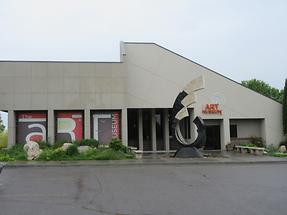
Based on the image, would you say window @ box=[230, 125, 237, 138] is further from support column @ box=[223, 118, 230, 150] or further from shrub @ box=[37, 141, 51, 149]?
shrub @ box=[37, 141, 51, 149]

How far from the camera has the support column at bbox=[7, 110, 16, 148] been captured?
31.7m

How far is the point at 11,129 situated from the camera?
31844 millimetres

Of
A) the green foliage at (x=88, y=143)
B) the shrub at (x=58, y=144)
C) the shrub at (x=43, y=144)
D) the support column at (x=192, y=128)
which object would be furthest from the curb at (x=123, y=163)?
the support column at (x=192, y=128)

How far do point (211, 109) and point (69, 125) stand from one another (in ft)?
42.3

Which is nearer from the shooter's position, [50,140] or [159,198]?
[159,198]

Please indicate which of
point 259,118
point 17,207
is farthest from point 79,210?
point 259,118

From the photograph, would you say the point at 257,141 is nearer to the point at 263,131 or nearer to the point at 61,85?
the point at 263,131

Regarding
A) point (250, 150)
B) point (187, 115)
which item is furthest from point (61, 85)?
point (250, 150)

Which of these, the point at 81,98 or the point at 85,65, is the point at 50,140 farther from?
the point at 85,65

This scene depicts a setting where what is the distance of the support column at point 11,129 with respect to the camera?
104ft

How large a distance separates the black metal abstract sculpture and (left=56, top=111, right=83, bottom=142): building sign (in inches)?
364

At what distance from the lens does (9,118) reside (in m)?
32.0

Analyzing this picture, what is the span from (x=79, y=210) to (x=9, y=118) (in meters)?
24.7

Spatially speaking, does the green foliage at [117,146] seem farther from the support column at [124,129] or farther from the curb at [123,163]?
the curb at [123,163]
